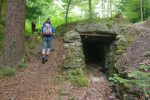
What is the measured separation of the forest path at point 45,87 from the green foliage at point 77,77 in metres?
0.22

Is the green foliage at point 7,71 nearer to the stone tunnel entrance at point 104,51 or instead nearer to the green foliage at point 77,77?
the green foliage at point 77,77

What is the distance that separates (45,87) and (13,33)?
288cm

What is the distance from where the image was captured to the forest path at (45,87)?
7.94 m

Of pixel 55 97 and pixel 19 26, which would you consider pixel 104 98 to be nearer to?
pixel 55 97

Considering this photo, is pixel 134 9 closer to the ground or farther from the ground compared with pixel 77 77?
farther from the ground

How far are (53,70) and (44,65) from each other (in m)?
0.59

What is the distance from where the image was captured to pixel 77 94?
325 inches

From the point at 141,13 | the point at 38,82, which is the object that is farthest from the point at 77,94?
the point at 141,13

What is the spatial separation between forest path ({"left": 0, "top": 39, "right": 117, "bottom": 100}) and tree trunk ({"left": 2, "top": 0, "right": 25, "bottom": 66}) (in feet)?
2.28

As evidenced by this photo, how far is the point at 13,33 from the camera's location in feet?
32.8

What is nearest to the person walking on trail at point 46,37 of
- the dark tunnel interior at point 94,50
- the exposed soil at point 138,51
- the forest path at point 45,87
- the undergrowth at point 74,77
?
the forest path at point 45,87

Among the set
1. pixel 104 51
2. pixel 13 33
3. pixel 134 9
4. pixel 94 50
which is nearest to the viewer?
pixel 13 33

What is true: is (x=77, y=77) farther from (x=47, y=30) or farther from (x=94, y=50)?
(x=94, y=50)

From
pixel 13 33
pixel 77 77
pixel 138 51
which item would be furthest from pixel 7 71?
pixel 138 51
